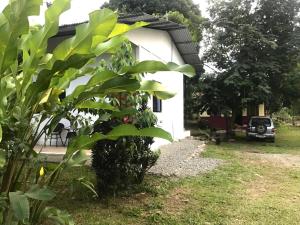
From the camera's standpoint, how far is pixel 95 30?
227 cm

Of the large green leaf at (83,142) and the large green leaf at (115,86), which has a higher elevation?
the large green leaf at (115,86)

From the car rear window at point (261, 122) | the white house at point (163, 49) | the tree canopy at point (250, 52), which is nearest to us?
the white house at point (163, 49)

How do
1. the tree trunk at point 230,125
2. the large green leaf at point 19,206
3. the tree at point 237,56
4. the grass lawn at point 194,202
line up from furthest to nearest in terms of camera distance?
the tree trunk at point 230,125, the tree at point 237,56, the grass lawn at point 194,202, the large green leaf at point 19,206

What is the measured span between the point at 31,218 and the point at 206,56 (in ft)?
65.2

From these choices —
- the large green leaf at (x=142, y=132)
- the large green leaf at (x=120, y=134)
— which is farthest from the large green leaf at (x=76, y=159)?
the large green leaf at (x=142, y=132)

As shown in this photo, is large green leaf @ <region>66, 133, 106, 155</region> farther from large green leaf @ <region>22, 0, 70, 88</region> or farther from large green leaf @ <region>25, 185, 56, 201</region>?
large green leaf @ <region>22, 0, 70, 88</region>

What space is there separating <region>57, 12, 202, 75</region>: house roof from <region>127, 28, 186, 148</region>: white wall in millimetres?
270

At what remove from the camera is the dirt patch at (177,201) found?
5.76 meters

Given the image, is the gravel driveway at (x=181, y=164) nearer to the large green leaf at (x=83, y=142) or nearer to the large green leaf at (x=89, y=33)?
the large green leaf at (x=83, y=142)

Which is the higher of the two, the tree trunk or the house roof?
the house roof

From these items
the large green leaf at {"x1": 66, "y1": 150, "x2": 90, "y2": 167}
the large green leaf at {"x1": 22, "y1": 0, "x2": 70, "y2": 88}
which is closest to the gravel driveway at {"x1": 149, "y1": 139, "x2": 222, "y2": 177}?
the large green leaf at {"x1": 66, "y1": 150, "x2": 90, "y2": 167}

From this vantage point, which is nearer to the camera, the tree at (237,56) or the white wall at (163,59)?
the white wall at (163,59)

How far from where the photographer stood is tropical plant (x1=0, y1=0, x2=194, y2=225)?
2123 millimetres

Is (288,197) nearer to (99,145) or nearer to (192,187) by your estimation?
(192,187)
